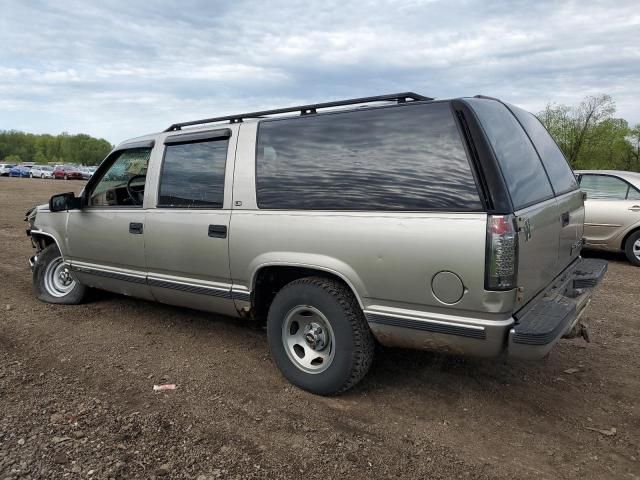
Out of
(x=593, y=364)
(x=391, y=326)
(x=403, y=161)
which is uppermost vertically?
(x=403, y=161)

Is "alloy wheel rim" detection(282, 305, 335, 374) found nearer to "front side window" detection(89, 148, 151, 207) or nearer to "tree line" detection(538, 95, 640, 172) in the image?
"front side window" detection(89, 148, 151, 207)

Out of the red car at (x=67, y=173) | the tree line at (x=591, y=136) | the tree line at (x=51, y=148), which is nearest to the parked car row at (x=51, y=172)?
the red car at (x=67, y=173)

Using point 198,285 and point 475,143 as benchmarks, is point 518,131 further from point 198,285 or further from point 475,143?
point 198,285

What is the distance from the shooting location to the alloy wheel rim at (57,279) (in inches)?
224

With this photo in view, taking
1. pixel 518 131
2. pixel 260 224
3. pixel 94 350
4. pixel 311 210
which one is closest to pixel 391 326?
pixel 311 210

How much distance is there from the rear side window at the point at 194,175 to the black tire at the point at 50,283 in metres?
2.03

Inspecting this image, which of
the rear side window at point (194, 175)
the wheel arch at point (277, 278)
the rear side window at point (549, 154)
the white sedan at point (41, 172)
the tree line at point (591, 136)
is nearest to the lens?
the wheel arch at point (277, 278)

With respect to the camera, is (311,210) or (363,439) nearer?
(363,439)

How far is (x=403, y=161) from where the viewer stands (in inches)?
121

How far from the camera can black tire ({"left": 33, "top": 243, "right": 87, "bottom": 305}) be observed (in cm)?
554

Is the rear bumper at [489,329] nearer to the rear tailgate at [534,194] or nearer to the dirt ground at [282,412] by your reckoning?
the rear tailgate at [534,194]

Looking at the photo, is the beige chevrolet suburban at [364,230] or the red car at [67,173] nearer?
the beige chevrolet suburban at [364,230]

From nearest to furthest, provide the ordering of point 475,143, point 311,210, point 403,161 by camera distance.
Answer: point 475,143, point 403,161, point 311,210

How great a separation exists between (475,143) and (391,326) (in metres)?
1.19
